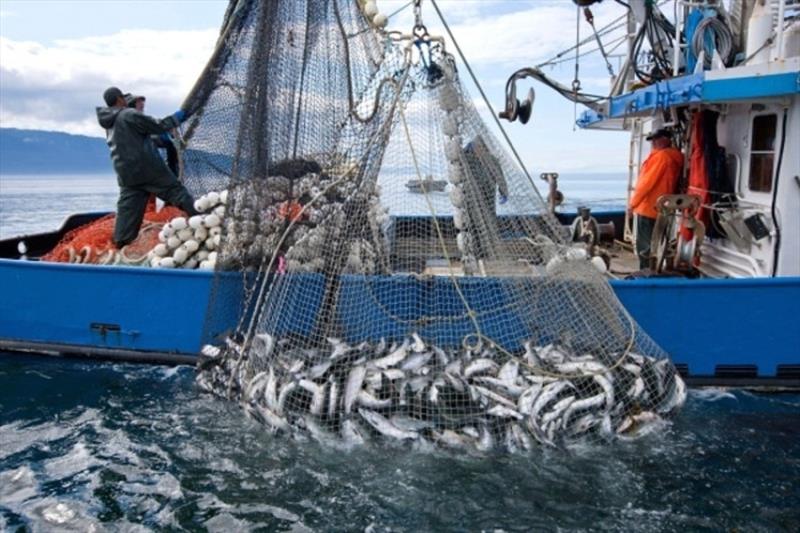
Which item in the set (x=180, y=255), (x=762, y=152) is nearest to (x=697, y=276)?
(x=762, y=152)

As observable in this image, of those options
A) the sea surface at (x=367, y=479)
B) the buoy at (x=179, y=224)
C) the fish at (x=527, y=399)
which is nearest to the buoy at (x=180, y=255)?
the buoy at (x=179, y=224)

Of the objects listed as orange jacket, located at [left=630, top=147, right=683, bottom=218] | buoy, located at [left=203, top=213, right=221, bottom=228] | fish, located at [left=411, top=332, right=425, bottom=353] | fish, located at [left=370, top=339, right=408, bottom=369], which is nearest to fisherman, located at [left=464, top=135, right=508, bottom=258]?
fish, located at [left=411, top=332, right=425, bottom=353]

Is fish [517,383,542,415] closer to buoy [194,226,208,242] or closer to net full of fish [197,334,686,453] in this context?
net full of fish [197,334,686,453]

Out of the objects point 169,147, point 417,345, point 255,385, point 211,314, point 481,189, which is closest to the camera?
point 417,345

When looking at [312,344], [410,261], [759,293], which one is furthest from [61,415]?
[759,293]

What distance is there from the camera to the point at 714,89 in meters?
7.07

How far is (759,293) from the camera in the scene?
6.80 meters

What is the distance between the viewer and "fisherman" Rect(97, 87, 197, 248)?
8430 mm

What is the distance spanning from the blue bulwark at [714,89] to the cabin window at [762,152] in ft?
2.42

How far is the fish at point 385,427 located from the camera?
5.64 metres

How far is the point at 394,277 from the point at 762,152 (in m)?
4.34

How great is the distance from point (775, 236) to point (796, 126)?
1111 millimetres

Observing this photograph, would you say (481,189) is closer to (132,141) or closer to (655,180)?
(655,180)

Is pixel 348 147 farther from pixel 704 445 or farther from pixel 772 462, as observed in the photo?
pixel 772 462
